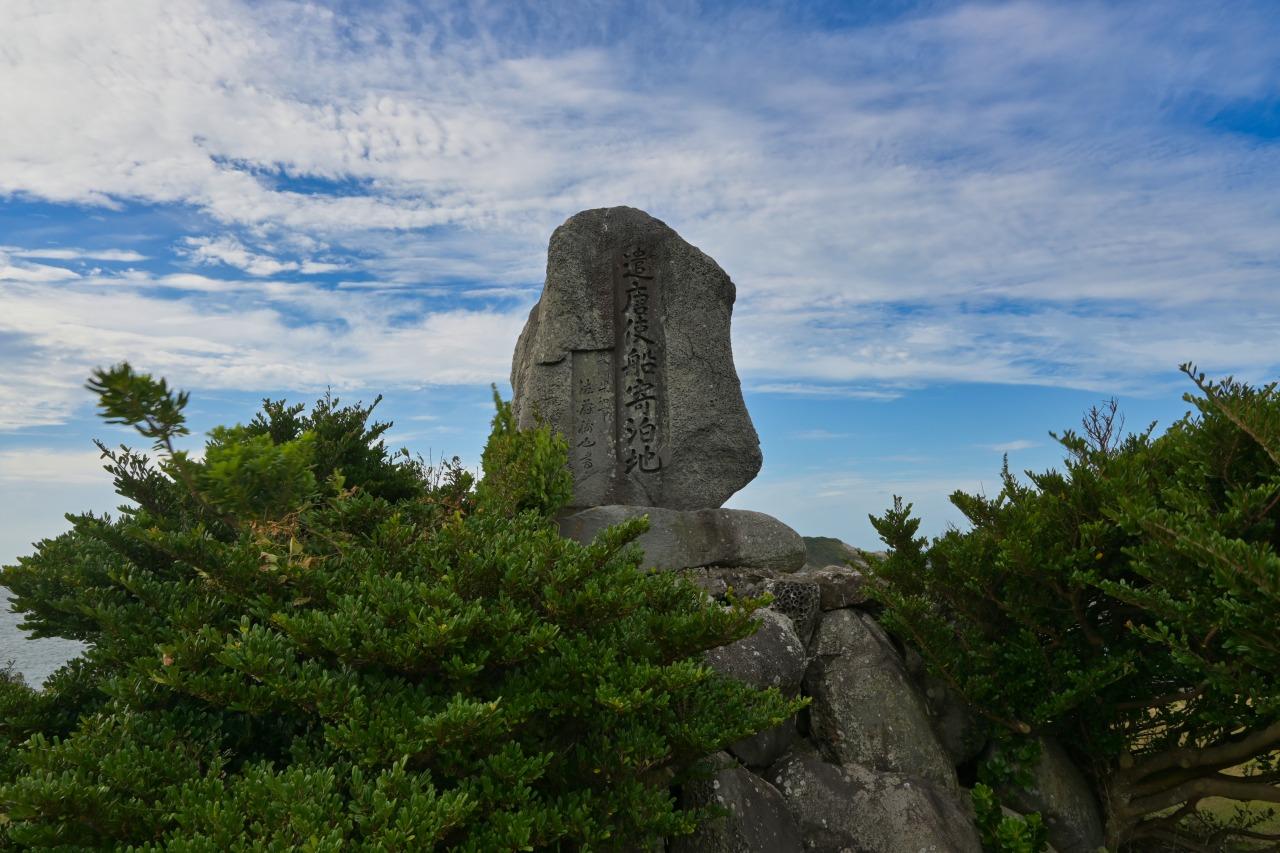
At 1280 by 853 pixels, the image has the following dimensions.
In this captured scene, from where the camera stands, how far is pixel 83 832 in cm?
300

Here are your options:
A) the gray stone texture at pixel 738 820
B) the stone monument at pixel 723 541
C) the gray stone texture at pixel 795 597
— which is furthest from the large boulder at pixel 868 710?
the gray stone texture at pixel 738 820

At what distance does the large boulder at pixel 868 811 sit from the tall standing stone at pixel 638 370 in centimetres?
310

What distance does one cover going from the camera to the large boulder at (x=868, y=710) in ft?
18.2

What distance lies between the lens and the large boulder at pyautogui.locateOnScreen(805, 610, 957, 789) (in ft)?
18.2

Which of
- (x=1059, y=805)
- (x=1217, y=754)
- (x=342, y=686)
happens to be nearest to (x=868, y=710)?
(x=1059, y=805)

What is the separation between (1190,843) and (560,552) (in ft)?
15.6

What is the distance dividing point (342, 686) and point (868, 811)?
3.24 metres

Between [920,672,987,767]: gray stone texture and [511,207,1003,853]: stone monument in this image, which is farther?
[920,672,987,767]: gray stone texture

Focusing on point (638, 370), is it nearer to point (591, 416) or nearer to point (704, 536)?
point (591, 416)

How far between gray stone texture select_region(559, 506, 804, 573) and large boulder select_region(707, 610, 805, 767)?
1.47 m

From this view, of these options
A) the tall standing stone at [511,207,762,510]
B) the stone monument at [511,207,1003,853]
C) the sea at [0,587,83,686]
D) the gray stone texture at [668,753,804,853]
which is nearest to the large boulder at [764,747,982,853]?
the stone monument at [511,207,1003,853]

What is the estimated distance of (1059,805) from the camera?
5551mm

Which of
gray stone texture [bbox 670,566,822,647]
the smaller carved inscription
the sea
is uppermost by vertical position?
the smaller carved inscription

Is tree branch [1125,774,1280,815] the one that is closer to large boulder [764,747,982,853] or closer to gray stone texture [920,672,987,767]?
gray stone texture [920,672,987,767]
